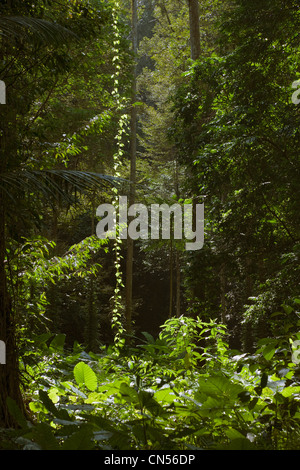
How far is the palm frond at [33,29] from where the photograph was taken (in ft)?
7.28

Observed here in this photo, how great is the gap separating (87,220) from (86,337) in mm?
7155

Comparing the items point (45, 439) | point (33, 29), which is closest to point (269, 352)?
point (45, 439)

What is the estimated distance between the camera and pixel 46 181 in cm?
221

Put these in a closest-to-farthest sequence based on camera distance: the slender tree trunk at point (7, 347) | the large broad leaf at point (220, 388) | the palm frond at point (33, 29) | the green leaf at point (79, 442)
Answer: the green leaf at point (79, 442) < the large broad leaf at point (220, 388) < the slender tree trunk at point (7, 347) < the palm frond at point (33, 29)

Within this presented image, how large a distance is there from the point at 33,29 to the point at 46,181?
33.0 inches

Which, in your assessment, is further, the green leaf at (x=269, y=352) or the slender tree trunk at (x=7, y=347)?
the slender tree trunk at (x=7, y=347)

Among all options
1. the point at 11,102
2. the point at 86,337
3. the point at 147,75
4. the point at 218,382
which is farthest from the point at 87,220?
the point at 218,382

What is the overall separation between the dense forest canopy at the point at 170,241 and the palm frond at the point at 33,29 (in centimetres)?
1

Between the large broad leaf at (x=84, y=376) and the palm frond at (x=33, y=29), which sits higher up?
the palm frond at (x=33, y=29)

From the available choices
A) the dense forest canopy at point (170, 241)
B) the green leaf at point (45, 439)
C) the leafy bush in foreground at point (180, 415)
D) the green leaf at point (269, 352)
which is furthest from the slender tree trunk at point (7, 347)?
the green leaf at point (269, 352)

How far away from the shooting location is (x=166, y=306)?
65.4 ft

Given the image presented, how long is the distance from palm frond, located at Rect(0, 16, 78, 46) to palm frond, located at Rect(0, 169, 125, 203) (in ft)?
2.40

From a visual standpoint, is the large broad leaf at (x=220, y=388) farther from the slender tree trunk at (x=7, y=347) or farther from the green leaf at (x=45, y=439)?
the slender tree trunk at (x=7, y=347)

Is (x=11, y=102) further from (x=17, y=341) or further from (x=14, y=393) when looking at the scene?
(x=14, y=393)
